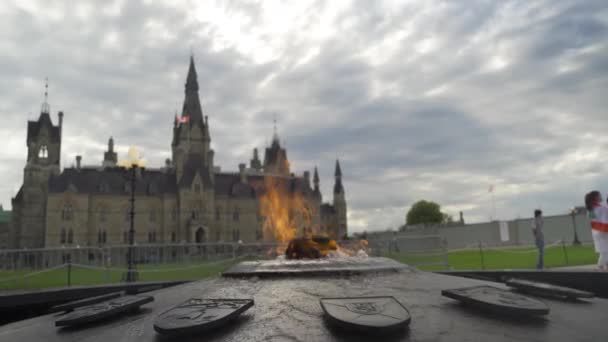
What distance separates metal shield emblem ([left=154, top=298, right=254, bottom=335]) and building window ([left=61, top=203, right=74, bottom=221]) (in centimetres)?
6594

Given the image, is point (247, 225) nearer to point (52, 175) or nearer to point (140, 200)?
point (140, 200)

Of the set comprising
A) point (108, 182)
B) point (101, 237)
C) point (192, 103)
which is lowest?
point (101, 237)

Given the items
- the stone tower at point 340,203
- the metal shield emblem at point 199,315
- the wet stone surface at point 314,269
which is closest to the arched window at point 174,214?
the stone tower at point 340,203

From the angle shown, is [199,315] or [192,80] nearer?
[199,315]

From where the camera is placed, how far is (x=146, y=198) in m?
64.5

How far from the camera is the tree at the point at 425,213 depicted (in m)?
84.5

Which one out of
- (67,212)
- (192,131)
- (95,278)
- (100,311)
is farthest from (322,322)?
(192,131)

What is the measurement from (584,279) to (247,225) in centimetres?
6643

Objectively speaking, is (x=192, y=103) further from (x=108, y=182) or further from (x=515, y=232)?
(x=515, y=232)

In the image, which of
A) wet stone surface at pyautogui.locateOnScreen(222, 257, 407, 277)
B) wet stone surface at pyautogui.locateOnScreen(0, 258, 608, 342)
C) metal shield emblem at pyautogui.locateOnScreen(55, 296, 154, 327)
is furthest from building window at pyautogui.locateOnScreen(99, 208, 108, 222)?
metal shield emblem at pyautogui.locateOnScreen(55, 296, 154, 327)

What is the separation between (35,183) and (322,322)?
7191cm

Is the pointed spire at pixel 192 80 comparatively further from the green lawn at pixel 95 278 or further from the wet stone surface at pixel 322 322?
the wet stone surface at pixel 322 322

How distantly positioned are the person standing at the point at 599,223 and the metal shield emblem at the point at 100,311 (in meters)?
8.38

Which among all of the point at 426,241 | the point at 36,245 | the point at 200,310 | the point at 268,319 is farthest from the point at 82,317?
the point at 36,245
